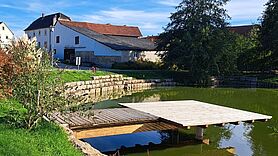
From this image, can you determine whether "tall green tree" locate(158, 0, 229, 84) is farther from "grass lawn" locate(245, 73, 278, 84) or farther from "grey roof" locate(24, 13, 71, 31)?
"grey roof" locate(24, 13, 71, 31)

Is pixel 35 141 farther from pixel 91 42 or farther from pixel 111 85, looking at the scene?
pixel 91 42

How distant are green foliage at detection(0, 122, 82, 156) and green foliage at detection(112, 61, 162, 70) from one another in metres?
27.6

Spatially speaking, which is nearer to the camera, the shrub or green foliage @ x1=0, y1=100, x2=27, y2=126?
green foliage @ x1=0, y1=100, x2=27, y2=126

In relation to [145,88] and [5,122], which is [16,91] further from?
[145,88]

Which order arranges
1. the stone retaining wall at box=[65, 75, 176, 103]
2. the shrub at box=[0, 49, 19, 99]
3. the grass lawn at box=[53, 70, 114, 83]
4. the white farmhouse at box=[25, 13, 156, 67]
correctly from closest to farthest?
the shrub at box=[0, 49, 19, 99] < the stone retaining wall at box=[65, 75, 176, 103] < the grass lawn at box=[53, 70, 114, 83] < the white farmhouse at box=[25, 13, 156, 67]

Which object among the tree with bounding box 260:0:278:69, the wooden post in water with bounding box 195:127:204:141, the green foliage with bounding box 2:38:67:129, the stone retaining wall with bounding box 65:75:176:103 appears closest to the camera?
the green foliage with bounding box 2:38:67:129

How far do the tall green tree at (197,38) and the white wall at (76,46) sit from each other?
7011mm

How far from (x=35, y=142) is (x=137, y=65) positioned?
29.6 m

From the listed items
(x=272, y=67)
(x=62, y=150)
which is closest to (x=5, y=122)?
(x=62, y=150)

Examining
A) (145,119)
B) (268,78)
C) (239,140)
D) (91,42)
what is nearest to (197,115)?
(145,119)

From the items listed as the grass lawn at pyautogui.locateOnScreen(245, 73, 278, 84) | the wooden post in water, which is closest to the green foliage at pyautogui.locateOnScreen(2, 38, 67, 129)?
the wooden post in water

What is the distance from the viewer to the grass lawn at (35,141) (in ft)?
19.6

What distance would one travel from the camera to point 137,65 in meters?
35.9

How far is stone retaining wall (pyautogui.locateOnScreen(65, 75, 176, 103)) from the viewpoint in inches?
926
